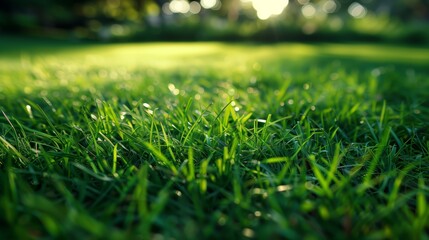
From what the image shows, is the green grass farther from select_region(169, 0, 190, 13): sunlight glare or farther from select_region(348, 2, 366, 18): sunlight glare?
select_region(348, 2, 366, 18): sunlight glare

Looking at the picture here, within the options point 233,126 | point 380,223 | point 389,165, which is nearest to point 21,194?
point 233,126

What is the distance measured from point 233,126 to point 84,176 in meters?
0.59

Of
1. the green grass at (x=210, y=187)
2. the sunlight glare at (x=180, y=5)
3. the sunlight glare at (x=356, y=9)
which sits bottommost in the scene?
the green grass at (x=210, y=187)

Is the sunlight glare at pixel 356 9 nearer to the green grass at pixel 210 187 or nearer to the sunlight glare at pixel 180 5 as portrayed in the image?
the sunlight glare at pixel 180 5

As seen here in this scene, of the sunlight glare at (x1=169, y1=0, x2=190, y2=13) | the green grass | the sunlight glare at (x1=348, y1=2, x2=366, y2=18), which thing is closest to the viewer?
the green grass

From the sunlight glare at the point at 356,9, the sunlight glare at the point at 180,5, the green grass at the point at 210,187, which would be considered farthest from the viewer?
the sunlight glare at the point at 356,9

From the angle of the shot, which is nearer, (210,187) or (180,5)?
(210,187)

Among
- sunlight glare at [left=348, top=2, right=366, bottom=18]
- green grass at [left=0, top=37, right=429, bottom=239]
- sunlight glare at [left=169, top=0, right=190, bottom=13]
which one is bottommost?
green grass at [left=0, top=37, right=429, bottom=239]

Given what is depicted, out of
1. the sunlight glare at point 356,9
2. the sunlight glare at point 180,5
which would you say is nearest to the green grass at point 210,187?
the sunlight glare at point 180,5

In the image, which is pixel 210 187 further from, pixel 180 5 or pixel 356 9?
pixel 356 9

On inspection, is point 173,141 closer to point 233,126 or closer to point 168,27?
point 233,126

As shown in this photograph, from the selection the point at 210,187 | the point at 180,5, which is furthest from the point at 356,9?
the point at 210,187

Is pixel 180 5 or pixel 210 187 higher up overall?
pixel 180 5

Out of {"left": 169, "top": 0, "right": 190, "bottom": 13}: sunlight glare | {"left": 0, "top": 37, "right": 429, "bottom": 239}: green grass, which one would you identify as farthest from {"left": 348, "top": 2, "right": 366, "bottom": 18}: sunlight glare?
{"left": 0, "top": 37, "right": 429, "bottom": 239}: green grass
